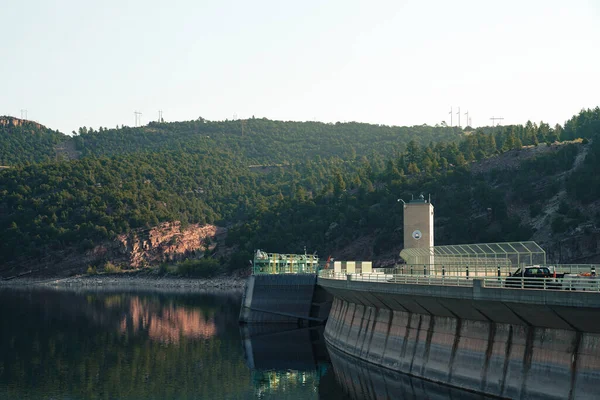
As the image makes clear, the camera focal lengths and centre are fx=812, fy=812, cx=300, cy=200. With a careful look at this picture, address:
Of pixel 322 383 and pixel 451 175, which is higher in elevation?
pixel 451 175

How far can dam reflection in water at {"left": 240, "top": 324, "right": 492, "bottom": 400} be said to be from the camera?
161 feet

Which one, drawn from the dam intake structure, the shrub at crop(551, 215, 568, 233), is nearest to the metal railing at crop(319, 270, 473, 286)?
the dam intake structure

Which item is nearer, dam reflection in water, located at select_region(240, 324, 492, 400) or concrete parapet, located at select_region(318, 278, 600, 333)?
concrete parapet, located at select_region(318, 278, 600, 333)

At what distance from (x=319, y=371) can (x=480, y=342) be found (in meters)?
21.8

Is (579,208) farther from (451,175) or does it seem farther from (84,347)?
(84,347)

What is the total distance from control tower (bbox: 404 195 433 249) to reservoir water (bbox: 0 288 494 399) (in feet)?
44.3

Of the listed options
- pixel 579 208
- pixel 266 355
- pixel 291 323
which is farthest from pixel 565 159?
pixel 266 355

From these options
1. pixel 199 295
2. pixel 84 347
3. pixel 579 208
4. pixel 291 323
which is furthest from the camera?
pixel 199 295

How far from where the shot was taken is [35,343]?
83.1 meters

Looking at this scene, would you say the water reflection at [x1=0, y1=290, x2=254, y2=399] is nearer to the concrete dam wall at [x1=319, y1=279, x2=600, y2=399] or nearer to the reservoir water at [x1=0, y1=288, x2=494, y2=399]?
the reservoir water at [x1=0, y1=288, x2=494, y2=399]

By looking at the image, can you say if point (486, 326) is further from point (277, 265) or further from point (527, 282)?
point (277, 265)

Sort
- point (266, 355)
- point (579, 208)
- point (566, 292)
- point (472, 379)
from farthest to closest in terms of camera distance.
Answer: point (579, 208)
point (266, 355)
point (472, 379)
point (566, 292)

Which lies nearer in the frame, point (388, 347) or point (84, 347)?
point (388, 347)

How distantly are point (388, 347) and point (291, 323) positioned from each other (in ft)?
117
